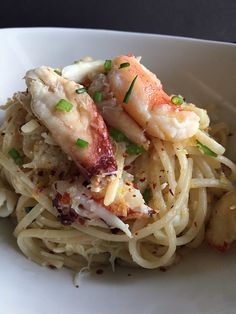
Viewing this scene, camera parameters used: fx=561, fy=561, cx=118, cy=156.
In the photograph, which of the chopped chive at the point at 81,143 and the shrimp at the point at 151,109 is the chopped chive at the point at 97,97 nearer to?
the shrimp at the point at 151,109

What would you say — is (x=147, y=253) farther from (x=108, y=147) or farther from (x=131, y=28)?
(x=131, y=28)

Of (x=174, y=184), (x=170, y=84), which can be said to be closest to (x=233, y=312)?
(x=174, y=184)

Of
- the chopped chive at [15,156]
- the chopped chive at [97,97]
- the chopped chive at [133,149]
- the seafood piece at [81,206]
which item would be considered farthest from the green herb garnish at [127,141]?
the chopped chive at [15,156]

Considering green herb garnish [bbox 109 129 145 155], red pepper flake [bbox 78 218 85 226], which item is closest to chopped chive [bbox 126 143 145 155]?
green herb garnish [bbox 109 129 145 155]

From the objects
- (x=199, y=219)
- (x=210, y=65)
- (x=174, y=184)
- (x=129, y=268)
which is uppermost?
(x=210, y=65)

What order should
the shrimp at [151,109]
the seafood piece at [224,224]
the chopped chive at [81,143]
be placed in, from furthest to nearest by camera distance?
the seafood piece at [224,224] → the shrimp at [151,109] → the chopped chive at [81,143]
